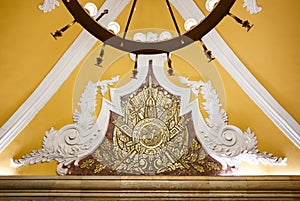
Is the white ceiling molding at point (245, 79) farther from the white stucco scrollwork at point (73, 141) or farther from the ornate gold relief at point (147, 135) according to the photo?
the white stucco scrollwork at point (73, 141)

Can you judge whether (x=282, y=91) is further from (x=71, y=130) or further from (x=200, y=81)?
(x=71, y=130)

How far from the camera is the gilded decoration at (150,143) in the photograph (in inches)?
155

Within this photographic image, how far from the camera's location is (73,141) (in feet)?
13.4

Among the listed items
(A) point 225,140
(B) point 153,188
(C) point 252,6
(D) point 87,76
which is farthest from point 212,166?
(C) point 252,6

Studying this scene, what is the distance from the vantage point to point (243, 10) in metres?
4.34

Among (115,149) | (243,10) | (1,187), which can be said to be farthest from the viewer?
(243,10)

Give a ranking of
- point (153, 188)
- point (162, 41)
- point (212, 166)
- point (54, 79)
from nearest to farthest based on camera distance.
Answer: point (162, 41) < point (153, 188) < point (212, 166) < point (54, 79)

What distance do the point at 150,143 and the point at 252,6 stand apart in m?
1.81

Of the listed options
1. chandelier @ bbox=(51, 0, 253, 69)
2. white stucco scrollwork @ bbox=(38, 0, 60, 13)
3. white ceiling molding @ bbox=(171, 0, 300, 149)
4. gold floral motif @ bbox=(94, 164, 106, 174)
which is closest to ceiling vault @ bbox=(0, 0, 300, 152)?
white ceiling molding @ bbox=(171, 0, 300, 149)

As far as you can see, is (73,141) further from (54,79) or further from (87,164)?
(54,79)

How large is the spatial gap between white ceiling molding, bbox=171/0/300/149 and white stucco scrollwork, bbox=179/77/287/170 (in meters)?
0.29

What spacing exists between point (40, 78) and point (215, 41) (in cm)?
192

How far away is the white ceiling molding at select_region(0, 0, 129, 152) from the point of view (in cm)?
417

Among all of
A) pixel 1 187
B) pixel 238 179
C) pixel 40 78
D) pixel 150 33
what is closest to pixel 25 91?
pixel 40 78
